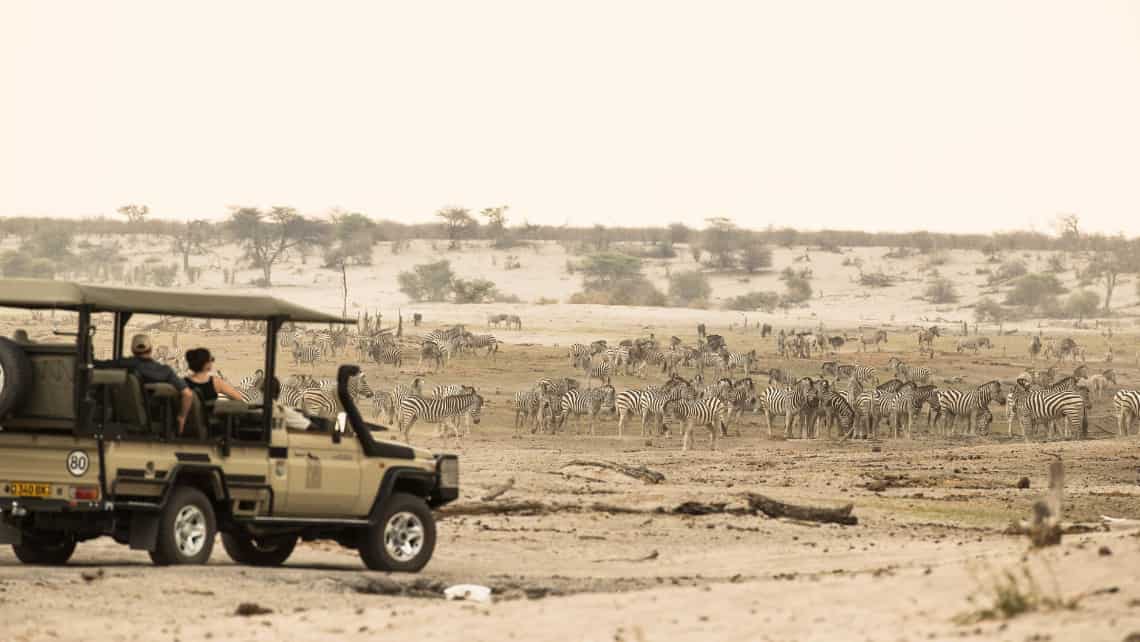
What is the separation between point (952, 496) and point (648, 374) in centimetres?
2480

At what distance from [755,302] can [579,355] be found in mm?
35753

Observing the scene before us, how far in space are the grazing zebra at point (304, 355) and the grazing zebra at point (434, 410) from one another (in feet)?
41.3

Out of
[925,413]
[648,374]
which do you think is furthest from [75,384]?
[648,374]

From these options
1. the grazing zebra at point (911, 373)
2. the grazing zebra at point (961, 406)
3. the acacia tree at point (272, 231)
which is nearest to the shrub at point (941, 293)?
the acacia tree at point (272, 231)

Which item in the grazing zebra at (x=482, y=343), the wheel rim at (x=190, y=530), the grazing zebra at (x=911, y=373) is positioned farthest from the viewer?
the grazing zebra at (x=482, y=343)

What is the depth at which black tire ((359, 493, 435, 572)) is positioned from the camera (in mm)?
15125

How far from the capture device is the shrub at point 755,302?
8256cm

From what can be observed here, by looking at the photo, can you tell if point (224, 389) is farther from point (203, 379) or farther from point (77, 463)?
point (77, 463)

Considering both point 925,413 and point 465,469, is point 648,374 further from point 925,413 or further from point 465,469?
point 465,469

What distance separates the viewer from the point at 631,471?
2427 centimetres

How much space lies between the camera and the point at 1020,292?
81062mm

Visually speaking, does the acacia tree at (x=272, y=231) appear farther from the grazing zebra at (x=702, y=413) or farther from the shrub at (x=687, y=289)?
the grazing zebra at (x=702, y=413)

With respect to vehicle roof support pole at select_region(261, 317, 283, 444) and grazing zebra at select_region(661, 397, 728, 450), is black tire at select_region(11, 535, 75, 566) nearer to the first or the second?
vehicle roof support pole at select_region(261, 317, 283, 444)

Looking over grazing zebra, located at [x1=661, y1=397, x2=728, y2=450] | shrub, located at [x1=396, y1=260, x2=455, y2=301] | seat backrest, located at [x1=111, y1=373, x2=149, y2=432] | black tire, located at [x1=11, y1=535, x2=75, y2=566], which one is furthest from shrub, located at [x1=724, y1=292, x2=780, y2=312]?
seat backrest, located at [x1=111, y1=373, x2=149, y2=432]
